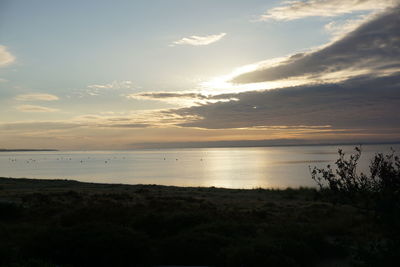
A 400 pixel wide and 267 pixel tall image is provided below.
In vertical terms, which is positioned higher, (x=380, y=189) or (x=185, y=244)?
(x=380, y=189)

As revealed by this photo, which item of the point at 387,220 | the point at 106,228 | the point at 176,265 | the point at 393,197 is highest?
the point at 393,197

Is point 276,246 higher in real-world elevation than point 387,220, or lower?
lower

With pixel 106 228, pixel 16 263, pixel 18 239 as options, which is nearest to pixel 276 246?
pixel 106 228

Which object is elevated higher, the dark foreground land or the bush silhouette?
the bush silhouette

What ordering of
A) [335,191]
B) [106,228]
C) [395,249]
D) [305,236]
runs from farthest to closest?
1. [305,236]
2. [106,228]
3. [335,191]
4. [395,249]

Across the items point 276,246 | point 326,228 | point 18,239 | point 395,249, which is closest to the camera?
point 395,249

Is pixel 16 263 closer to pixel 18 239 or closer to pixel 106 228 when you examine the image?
pixel 106 228

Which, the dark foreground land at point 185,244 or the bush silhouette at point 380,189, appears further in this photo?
the dark foreground land at point 185,244

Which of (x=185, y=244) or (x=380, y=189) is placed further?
(x=185, y=244)

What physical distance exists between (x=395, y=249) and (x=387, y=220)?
2.31 ft

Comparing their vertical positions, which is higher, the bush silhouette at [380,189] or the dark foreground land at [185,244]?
the bush silhouette at [380,189]

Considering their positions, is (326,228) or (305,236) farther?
(326,228)

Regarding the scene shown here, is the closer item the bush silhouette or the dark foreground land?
the bush silhouette

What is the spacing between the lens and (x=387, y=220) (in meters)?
8.95
